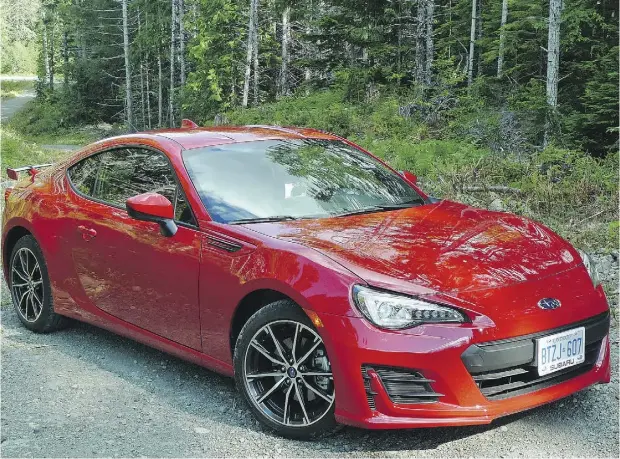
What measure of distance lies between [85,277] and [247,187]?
4.84 ft

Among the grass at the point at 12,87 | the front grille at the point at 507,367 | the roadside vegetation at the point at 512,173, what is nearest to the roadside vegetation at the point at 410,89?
the roadside vegetation at the point at 512,173

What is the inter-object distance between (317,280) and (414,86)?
60.7 feet

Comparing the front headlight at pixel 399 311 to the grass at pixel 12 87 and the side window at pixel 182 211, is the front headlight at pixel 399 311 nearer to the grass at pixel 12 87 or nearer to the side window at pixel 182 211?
the side window at pixel 182 211

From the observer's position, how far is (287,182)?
14.5 feet

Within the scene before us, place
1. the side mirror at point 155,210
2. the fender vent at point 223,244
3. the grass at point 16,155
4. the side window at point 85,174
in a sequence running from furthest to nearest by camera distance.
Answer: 1. the grass at point 16,155
2. the side window at point 85,174
3. the side mirror at point 155,210
4. the fender vent at point 223,244

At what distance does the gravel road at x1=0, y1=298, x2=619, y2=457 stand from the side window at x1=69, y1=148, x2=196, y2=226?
3.57 ft

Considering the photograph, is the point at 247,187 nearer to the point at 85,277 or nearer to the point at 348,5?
the point at 85,277

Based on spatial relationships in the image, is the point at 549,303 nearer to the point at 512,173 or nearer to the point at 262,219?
the point at 262,219

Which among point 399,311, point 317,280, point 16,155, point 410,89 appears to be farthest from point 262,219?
point 16,155

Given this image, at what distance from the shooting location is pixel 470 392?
319 centimetres

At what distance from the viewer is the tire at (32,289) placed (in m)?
5.47

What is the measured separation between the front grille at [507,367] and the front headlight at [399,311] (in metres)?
0.18

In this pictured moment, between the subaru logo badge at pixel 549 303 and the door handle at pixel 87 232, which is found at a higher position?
the subaru logo badge at pixel 549 303

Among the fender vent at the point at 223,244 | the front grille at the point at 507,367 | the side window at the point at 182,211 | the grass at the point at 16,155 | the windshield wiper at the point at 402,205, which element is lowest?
the grass at the point at 16,155
